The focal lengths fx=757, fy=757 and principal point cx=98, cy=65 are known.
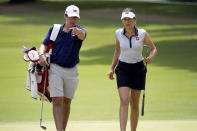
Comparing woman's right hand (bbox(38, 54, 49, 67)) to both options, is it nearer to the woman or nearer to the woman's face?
the woman

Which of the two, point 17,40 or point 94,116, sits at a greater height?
point 94,116

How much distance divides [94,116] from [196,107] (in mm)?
2172

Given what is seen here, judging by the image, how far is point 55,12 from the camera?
132ft

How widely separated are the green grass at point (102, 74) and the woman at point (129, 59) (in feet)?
10.7

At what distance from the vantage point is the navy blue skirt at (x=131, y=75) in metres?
10.4

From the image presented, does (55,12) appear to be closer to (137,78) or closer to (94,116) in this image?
(94,116)

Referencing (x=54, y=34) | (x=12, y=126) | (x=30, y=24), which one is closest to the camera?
(x=54, y=34)

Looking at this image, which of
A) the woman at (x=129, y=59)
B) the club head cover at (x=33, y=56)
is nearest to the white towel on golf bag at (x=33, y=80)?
the club head cover at (x=33, y=56)

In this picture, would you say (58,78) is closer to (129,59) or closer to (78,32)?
(78,32)

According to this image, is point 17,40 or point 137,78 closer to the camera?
point 137,78

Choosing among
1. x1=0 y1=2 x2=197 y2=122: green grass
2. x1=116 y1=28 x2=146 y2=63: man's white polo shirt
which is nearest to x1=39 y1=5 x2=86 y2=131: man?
x1=116 y1=28 x2=146 y2=63: man's white polo shirt

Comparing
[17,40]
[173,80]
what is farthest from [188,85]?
[17,40]

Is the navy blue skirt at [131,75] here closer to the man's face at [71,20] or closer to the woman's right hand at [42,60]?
the man's face at [71,20]

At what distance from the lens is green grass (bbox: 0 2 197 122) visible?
14.6m
